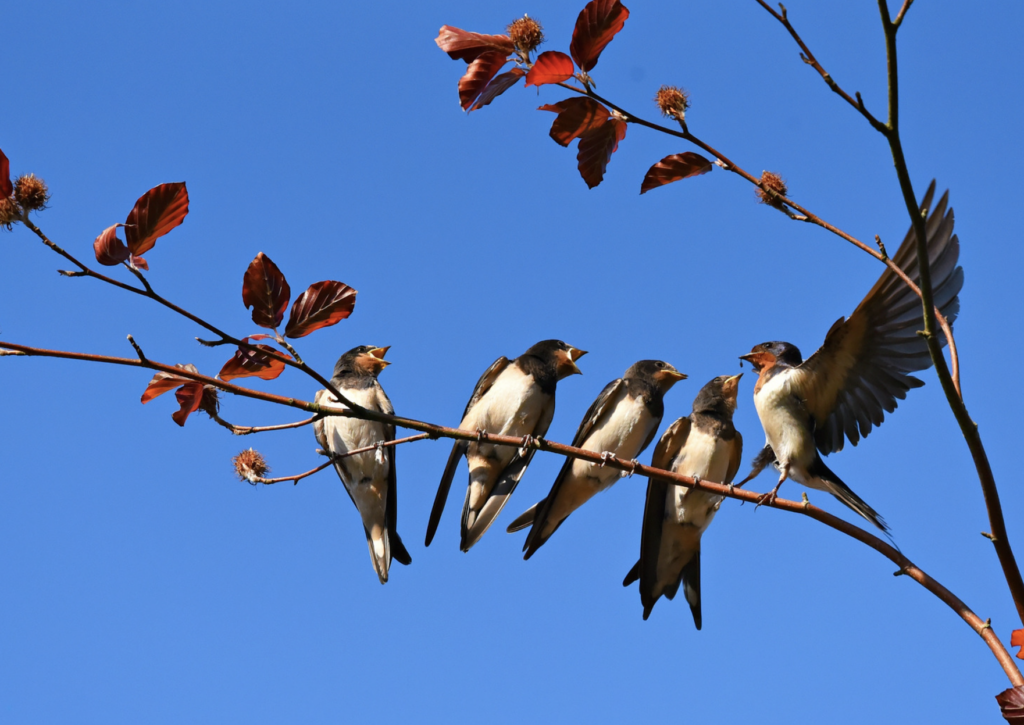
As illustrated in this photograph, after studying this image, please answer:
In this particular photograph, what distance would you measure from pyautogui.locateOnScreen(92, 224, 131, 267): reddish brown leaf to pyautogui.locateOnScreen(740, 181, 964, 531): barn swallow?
258 centimetres

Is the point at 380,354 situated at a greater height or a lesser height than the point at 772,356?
greater

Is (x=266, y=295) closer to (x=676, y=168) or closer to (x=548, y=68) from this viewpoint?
(x=548, y=68)

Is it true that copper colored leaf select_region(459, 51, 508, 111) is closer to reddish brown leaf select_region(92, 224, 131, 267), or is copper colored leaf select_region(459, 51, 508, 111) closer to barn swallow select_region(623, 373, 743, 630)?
reddish brown leaf select_region(92, 224, 131, 267)

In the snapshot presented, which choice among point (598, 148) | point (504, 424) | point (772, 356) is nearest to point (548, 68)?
point (598, 148)

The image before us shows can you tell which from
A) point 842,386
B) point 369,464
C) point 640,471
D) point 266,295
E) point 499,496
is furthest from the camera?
point 369,464

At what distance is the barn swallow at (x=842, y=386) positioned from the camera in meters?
3.86

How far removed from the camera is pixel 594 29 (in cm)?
250

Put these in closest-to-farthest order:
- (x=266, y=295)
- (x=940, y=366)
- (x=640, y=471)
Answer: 1. (x=940, y=366)
2. (x=266, y=295)
3. (x=640, y=471)

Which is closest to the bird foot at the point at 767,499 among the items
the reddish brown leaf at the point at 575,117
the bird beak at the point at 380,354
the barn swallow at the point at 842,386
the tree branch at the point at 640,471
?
the tree branch at the point at 640,471

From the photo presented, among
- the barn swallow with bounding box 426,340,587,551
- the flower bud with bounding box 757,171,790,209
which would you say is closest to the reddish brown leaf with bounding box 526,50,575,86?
the flower bud with bounding box 757,171,790,209

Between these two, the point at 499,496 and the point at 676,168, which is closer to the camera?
the point at 676,168

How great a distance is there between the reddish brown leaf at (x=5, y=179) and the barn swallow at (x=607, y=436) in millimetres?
3130

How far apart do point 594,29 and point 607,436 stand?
3.06m

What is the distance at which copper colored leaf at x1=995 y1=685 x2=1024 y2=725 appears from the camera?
1.95 meters
